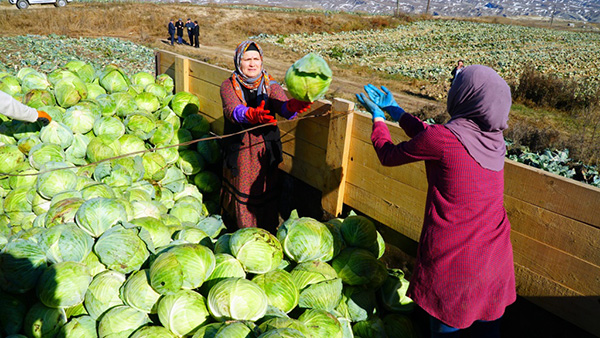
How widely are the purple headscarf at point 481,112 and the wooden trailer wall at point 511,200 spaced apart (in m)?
0.59

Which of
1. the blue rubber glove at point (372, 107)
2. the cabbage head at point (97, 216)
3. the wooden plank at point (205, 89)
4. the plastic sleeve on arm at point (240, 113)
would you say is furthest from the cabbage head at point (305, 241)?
the wooden plank at point (205, 89)

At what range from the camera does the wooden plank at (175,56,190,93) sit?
595cm

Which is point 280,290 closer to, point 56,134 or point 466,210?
point 466,210

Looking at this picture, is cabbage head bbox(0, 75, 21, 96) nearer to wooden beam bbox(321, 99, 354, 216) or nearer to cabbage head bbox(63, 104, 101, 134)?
cabbage head bbox(63, 104, 101, 134)

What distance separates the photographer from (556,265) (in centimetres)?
269

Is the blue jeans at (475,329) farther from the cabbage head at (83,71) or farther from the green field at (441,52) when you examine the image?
the green field at (441,52)

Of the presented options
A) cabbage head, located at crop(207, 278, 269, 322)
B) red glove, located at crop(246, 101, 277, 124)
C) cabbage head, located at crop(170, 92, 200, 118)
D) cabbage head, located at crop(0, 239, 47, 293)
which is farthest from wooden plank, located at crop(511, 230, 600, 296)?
cabbage head, located at crop(170, 92, 200, 118)

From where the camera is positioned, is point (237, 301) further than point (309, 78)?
No

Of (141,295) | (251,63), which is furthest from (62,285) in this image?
(251,63)

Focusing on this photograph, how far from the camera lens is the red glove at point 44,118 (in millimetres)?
4418

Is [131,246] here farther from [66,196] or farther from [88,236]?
[66,196]

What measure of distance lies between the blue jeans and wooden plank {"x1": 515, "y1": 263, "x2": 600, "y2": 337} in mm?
449

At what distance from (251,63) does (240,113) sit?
0.54 metres

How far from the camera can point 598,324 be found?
2.54 m
